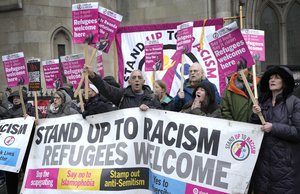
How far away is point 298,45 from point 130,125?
33.0ft

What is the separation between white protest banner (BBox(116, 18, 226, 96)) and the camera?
7.72 metres

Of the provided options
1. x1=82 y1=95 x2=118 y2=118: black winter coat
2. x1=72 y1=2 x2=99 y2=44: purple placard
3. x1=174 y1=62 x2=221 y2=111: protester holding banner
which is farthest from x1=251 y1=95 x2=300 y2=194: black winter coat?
x1=72 y1=2 x2=99 y2=44: purple placard

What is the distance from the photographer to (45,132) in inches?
207

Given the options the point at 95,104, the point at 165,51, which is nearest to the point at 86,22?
the point at 95,104

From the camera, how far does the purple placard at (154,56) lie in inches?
266

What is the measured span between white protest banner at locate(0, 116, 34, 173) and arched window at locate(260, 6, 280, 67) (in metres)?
9.61

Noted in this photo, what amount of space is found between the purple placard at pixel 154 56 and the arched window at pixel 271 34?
296 inches

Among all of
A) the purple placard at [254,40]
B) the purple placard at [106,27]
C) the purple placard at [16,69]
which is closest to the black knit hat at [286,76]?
the purple placard at [254,40]

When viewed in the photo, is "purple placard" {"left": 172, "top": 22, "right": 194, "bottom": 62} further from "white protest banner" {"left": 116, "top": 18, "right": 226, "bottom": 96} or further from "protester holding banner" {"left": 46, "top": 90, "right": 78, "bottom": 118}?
"protester holding banner" {"left": 46, "top": 90, "right": 78, "bottom": 118}

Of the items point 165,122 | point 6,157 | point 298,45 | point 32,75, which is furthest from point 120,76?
point 298,45

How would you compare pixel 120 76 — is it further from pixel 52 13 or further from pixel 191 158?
pixel 52 13

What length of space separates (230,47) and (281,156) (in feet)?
3.94

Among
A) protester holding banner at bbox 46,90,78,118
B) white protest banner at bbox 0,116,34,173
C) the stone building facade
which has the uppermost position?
the stone building facade

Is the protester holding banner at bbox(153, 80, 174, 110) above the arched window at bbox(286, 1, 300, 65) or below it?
below
